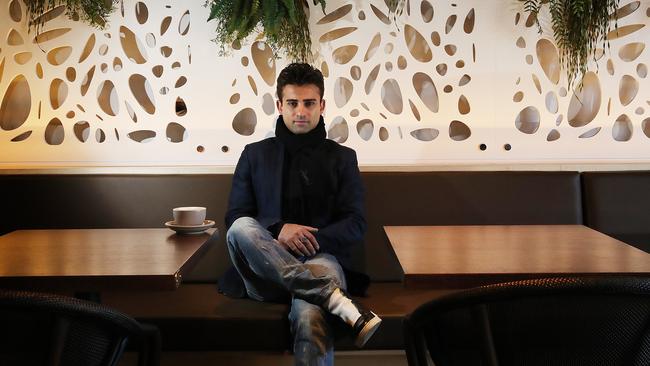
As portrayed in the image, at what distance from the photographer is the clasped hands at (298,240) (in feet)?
7.54

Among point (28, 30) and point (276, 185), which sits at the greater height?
point (28, 30)

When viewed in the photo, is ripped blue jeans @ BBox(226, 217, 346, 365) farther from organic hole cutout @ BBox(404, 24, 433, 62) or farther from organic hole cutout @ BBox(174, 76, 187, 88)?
organic hole cutout @ BBox(404, 24, 433, 62)

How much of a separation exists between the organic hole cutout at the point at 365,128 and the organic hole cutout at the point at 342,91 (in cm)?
13

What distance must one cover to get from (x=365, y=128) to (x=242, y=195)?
848 mm

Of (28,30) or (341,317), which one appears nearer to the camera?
(341,317)

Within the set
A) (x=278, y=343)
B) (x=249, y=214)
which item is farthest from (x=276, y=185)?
(x=278, y=343)

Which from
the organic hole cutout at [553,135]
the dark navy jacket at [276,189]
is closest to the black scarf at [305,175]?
the dark navy jacket at [276,189]

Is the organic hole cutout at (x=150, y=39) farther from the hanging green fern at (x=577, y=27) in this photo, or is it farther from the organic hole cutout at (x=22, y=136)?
the hanging green fern at (x=577, y=27)

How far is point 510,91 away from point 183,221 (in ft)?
5.84

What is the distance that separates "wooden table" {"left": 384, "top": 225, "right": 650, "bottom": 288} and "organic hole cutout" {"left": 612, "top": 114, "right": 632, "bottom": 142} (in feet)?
3.30

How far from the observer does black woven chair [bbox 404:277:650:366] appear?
3.21 ft

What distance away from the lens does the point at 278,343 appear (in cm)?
230

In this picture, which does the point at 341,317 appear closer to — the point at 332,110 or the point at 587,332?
the point at 587,332

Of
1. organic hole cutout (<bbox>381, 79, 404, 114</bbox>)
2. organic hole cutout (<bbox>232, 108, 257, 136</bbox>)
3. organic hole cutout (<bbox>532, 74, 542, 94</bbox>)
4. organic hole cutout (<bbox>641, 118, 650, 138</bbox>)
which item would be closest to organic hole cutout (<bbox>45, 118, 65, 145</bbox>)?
organic hole cutout (<bbox>232, 108, 257, 136</bbox>)
